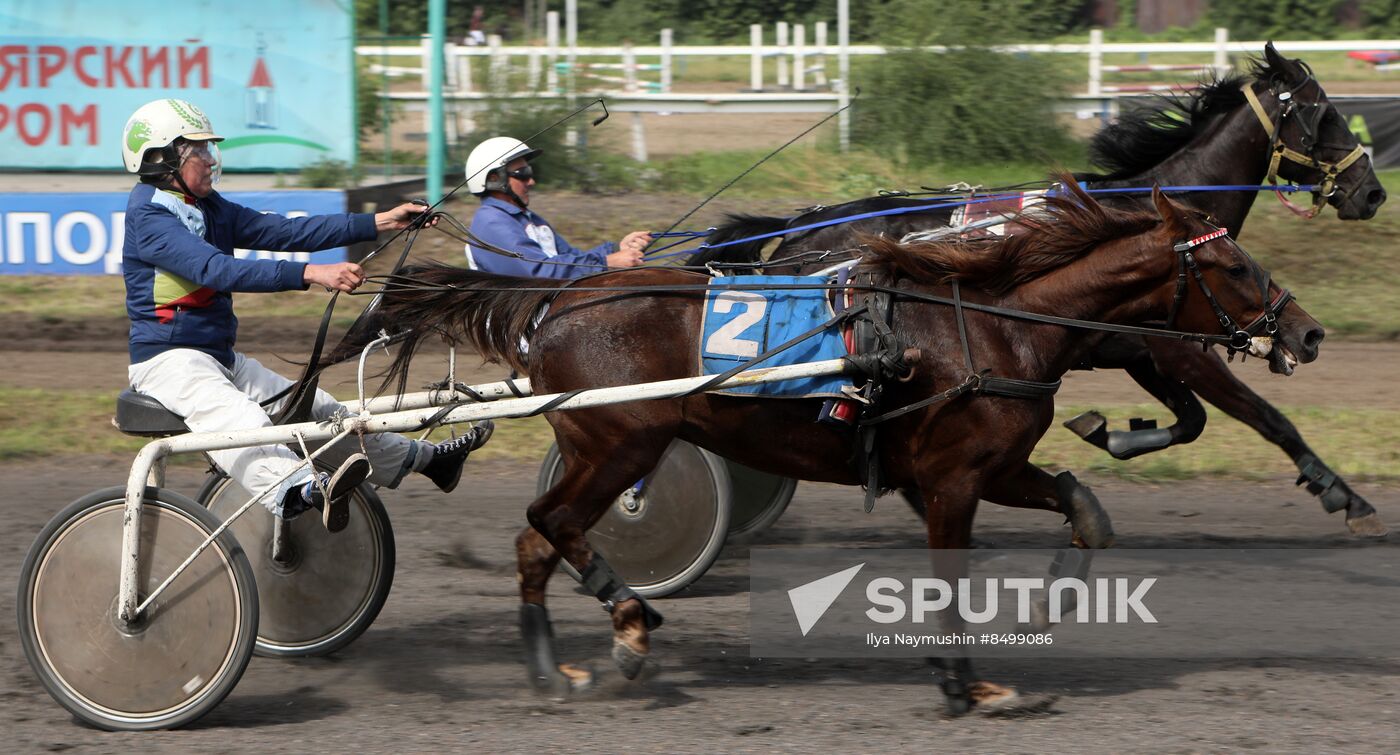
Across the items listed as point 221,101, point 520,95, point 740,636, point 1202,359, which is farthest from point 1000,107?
point 740,636

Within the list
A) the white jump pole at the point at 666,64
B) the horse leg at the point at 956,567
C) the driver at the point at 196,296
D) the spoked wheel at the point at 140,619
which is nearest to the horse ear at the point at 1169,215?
the horse leg at the point at 956,567

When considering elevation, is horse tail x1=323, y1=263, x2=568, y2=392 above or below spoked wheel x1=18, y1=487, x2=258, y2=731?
above

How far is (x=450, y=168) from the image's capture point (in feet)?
49.2

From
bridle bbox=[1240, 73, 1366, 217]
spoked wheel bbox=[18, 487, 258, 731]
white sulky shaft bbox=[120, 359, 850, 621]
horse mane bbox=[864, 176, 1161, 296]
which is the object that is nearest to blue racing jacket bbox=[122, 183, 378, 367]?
white sulky shaft bbox=[120, 359, 850, 621]

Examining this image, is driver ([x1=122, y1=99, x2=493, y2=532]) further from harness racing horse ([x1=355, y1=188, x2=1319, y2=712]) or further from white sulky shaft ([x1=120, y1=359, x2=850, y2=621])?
harness racing horse ([x1=355, y1=188, x2=1319, y2=712])

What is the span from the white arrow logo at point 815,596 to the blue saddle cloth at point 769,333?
117 centimetres

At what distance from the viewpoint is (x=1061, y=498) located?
499 centimetres

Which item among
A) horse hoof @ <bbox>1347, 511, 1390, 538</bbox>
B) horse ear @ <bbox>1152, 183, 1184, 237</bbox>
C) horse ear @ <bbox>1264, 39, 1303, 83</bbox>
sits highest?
horse ear @ <bbox>1264, 39, 1303, 83</bbox>

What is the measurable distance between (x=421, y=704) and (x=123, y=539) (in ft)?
3.35

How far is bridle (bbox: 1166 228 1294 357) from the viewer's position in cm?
467

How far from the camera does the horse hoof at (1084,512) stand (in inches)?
195

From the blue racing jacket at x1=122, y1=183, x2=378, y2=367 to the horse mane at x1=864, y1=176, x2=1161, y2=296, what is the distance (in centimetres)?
190

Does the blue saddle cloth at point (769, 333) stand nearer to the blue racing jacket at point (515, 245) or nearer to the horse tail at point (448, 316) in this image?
the horse tail at point (448, 316)

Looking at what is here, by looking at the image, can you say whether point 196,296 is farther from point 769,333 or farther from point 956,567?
point 956,567
